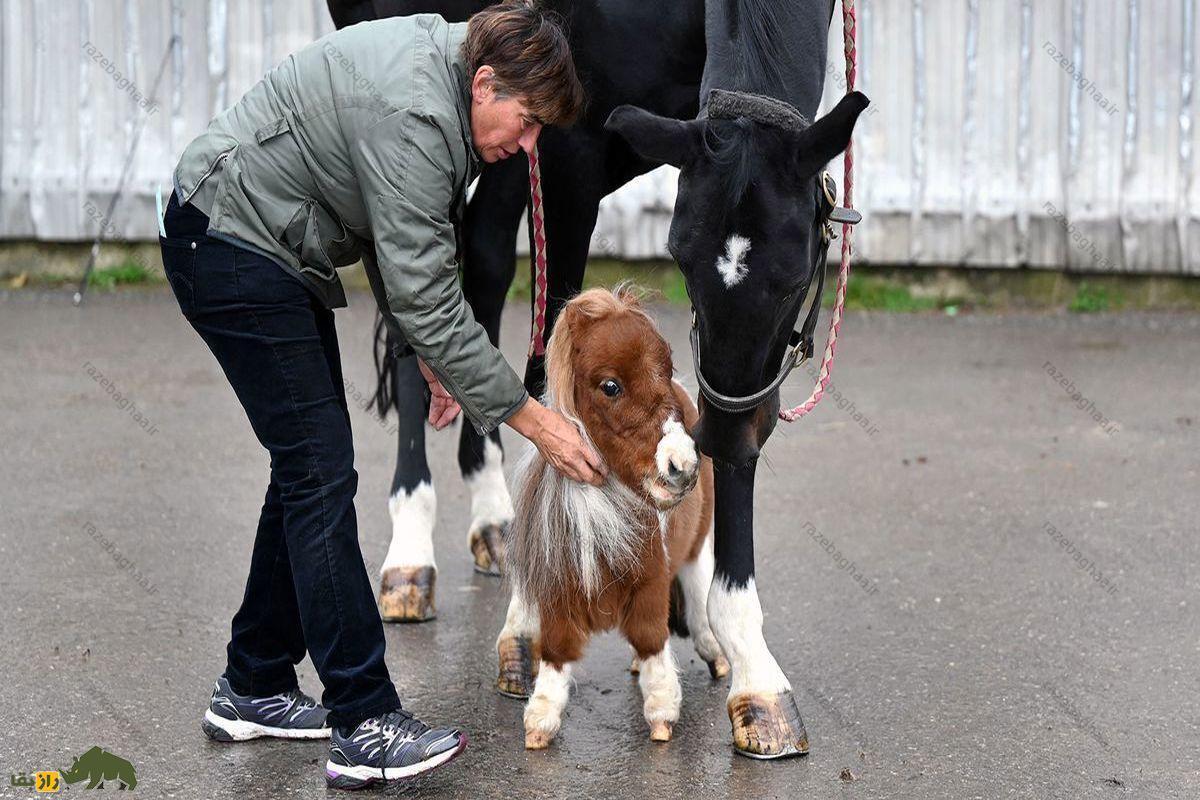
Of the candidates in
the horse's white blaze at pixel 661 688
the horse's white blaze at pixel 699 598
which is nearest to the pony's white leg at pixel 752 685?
the horse's white blaze at pixel 661 688

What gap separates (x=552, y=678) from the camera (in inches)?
145

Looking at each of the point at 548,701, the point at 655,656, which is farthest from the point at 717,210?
the point at 548,701

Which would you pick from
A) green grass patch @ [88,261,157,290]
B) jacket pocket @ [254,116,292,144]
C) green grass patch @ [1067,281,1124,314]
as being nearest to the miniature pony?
jacket pocket @ [254,116,292,144]

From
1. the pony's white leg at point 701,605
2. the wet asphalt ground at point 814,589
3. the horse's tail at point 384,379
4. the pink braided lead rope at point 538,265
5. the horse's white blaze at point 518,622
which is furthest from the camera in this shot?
the horse's tail at point 384,379

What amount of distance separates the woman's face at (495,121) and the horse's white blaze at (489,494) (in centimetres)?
185

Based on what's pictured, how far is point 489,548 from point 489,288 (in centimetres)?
88

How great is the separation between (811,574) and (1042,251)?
4.41 m

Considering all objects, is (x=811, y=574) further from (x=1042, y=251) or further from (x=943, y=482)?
(x=1042, y=251)

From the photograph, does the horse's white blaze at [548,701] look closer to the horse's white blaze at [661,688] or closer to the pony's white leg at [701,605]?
the horse's white blaze at [661,688]

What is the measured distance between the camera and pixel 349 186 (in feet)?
11.0

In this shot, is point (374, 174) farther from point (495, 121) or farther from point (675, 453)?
point (675, 453)

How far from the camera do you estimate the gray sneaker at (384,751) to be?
3430 millimetres

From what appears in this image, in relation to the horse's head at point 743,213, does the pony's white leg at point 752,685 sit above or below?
below

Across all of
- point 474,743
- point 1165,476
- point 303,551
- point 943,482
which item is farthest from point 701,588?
point 1165,476
